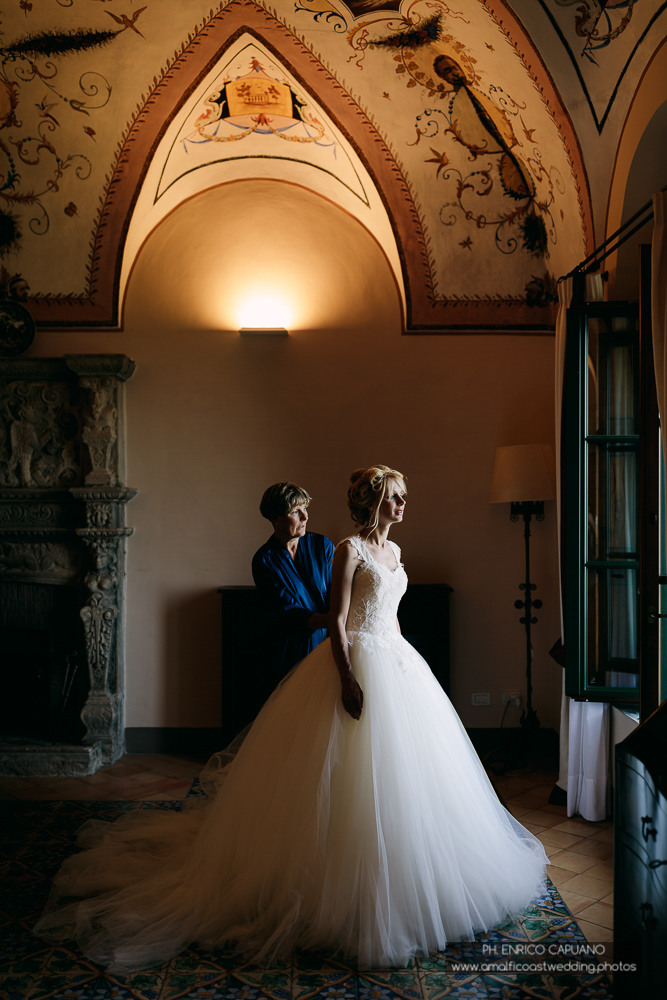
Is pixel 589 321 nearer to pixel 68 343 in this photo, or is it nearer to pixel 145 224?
pixel 145 224

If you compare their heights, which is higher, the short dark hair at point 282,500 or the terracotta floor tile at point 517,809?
the short dark hair at point 282,500

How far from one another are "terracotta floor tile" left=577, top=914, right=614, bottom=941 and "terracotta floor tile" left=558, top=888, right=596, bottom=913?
0.10 m

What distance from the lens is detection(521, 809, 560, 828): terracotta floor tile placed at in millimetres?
3633

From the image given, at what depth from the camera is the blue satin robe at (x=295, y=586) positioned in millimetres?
3191

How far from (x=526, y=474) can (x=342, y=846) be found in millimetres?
2588

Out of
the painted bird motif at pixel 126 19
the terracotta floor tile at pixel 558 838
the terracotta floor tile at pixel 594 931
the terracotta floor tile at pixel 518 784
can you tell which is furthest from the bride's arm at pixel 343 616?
the painted bird motif at pixel 126 19

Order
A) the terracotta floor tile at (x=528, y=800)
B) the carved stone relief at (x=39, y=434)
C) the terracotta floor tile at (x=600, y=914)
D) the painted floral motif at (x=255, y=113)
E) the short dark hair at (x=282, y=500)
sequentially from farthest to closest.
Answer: the carved stone relief at (x=39, y=434), the painted floral motif at (x=255, y=113), the terracotta floor tile at (x=528, y=800), the short dark hair at (x=282, y=500), the terracotta floor tile at (x=600, y=914)

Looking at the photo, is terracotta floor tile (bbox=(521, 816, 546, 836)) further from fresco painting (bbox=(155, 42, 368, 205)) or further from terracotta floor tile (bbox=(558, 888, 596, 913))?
fresco painting (bbox=(155, 42, 368, 205))

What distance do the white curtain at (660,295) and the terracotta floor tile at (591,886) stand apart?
5.93ft

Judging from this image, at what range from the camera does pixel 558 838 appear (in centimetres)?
345

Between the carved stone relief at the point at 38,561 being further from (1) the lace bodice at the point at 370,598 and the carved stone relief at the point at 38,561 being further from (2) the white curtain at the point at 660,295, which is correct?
(2) the white curtain at the point at 660,295

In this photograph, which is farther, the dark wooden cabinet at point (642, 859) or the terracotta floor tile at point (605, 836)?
the terracotta floor tile at point (605, 836)

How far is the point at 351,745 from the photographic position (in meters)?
2.55

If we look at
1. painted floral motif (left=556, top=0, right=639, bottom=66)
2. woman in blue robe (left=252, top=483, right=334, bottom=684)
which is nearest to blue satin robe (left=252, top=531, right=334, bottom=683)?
woman in blue robe (left=252, top=483, right=334, bottom=684)
